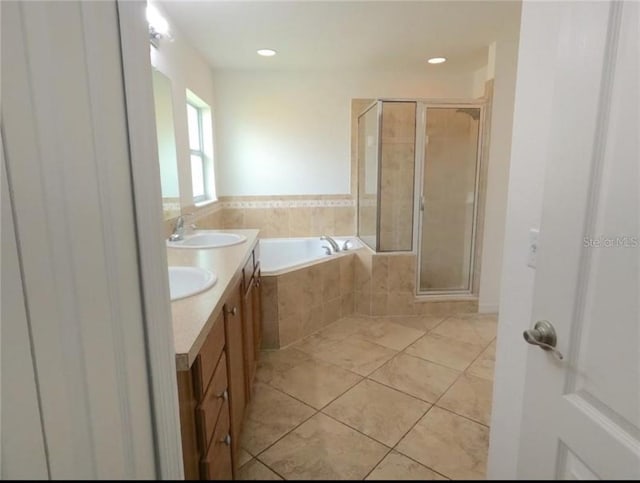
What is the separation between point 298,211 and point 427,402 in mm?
2403

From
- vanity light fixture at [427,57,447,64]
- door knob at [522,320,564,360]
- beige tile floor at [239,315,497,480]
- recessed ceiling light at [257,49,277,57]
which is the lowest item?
beige tile floor at [239,315,497,480]

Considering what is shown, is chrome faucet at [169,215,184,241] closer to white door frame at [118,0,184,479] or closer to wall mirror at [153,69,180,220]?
wall mirror at [153,69,180,220]

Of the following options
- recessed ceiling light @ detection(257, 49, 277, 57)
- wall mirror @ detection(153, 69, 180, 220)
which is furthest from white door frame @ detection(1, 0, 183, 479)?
recessed ceiling light @ detection(257, 49, 277, 57)

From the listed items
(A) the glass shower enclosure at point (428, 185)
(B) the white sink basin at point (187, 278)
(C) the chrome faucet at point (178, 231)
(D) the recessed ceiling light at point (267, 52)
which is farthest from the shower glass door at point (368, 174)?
(B) the white sink basin at point (187, 278)

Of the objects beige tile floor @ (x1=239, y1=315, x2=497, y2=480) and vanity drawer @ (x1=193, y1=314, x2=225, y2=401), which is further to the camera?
beige tile floor @ (x1=239, y1=315, x2=497, y2=480)

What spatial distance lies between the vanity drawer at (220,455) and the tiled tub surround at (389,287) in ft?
6.66

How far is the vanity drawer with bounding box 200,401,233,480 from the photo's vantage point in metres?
0.80

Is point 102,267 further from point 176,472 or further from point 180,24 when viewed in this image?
point 180,24

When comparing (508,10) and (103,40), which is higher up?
(508,10)

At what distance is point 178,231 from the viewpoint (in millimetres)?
2256

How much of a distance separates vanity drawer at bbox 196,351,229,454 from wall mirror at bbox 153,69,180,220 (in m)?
1.24

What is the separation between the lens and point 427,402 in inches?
76.4

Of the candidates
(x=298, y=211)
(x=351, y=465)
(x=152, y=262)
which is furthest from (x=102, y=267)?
(x=298, y=211)

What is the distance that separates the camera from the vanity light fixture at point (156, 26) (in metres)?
1.99
